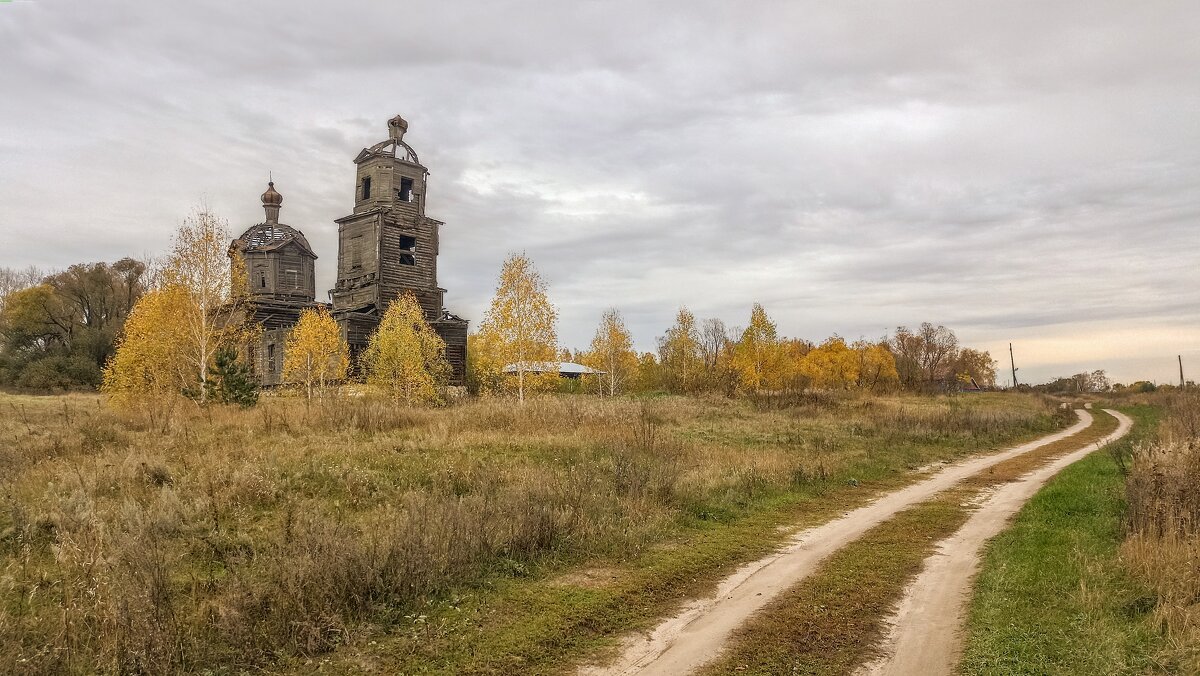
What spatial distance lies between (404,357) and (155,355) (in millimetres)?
11482

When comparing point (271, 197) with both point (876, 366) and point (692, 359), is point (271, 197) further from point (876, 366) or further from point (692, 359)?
point (876, 366)

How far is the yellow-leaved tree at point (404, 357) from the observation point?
112 feet

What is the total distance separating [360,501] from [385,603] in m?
3.90

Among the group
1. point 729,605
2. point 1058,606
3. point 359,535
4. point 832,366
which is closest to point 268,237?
point 359,535

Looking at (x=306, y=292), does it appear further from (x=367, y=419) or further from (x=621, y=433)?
(x=621, y=433)

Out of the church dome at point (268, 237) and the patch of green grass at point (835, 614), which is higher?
the church dome at point (268, 237)

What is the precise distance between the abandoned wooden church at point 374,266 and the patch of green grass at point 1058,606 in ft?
125

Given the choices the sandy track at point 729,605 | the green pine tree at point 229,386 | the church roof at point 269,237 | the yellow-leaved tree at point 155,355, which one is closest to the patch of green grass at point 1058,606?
the sandy track at point 729,605

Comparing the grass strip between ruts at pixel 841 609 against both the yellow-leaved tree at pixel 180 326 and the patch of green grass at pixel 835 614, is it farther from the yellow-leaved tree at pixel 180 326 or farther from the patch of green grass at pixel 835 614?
the yellow-leaved tree at pixel 180 326

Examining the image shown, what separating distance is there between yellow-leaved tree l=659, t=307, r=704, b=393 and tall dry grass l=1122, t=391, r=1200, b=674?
45.1m

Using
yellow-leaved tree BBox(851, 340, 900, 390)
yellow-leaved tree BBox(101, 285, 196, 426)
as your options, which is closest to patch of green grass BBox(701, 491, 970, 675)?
yellow-leaved tree BBox(101, 285, 196, 426)

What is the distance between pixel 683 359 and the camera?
61.1 meters

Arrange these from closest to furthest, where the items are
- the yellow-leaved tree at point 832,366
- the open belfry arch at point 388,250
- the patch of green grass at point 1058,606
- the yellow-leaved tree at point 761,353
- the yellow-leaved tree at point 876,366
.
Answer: the patch of green grass at point 1058,606
the open belfry arch at point 388,250
the yellow-leaved tree at point 761,353
the yellow-leaved tree at point 832,366
the yellow-leaved tree at point 876,366

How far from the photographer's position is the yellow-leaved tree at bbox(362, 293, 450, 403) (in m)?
34.1
